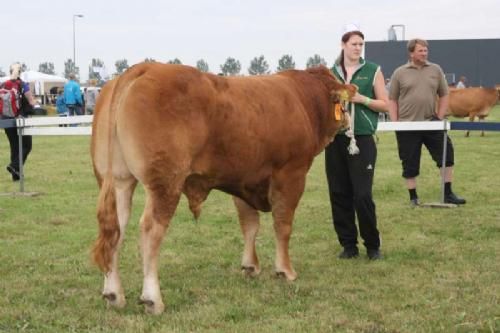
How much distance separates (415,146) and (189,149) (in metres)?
5.05

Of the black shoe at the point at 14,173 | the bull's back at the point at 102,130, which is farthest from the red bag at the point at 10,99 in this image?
the bull's back at the point at 102,130

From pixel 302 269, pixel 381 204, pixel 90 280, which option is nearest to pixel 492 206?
pixel 381 204

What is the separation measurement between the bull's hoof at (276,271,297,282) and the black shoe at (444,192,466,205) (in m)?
4.32

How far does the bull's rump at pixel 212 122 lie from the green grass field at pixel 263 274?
100 centimetres

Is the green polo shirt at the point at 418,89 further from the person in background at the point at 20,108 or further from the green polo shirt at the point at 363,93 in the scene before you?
the person in background at the point at 20,108

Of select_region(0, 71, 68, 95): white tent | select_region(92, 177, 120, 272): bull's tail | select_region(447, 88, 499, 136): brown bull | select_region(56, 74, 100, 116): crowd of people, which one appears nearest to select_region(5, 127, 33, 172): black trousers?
select_region(92, 177, 120, 272): bull's tail

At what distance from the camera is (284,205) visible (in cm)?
542

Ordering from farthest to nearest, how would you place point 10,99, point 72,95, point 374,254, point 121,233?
point 72,95, point 10,99, point 374,254, point 121,233

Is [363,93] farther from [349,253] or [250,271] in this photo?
[250,271]

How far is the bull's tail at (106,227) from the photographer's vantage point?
14.4 feet

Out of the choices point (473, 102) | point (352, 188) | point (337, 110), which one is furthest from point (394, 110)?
point (473, 102)

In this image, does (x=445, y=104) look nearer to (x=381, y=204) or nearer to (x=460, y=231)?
(x=381, y=204)

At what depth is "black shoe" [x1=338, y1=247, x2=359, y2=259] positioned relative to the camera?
6367mm

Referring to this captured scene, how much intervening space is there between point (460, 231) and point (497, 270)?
1.66m
